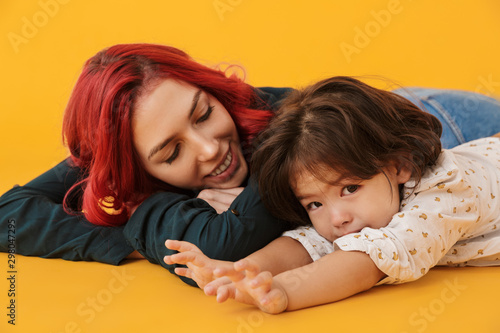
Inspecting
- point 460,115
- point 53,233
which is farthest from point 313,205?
point 460,115

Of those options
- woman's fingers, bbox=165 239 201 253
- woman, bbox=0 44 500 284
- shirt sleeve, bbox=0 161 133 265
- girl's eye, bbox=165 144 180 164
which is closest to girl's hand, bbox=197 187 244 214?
woman, bbox=0 44 500 284

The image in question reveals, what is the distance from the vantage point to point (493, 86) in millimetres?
2695

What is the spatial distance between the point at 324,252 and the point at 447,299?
289mm


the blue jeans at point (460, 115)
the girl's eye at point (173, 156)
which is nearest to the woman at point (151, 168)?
the girl's eye at point (173, 156)

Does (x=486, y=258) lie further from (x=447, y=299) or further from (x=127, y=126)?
(x=127, y=126)

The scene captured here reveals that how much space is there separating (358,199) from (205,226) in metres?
0.34

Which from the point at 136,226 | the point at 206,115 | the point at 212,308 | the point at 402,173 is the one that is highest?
the point at 206,115

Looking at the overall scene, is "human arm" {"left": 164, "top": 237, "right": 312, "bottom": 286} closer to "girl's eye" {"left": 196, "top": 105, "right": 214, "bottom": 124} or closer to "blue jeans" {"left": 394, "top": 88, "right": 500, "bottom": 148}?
"girl's eye" {"left": 196, "top": 105, "right": 214, "bottom": 124}

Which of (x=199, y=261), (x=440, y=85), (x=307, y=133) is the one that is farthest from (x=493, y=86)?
(x=199, y=261)

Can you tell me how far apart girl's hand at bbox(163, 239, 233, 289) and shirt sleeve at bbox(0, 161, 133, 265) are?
415mm

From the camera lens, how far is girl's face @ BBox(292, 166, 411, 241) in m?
1.33

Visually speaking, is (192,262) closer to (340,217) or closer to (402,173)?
(340,217)

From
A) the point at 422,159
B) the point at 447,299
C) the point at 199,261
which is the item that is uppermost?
the point at 422,159

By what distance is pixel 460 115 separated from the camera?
2.02 meters
